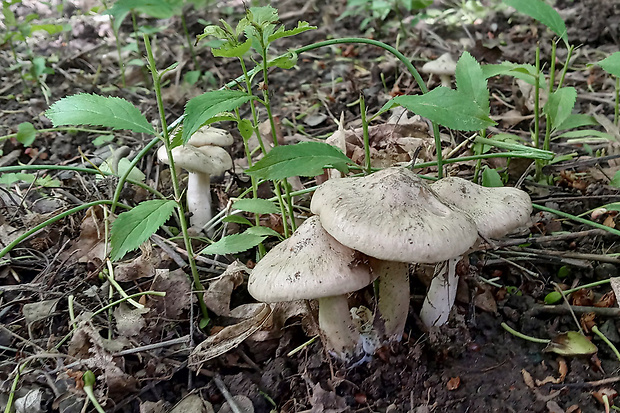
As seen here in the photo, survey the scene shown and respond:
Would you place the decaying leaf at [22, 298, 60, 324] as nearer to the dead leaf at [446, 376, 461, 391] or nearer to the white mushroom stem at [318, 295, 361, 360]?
the white mushroom stem at [318, 295, 361, 360]

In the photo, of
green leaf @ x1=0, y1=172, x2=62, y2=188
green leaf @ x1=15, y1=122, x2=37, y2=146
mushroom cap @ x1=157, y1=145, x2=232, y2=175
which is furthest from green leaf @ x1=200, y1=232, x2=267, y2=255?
green leaf @ x1=15, y1=122, x2=37, y2=146

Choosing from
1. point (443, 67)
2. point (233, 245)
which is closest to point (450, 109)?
point (233, 245)

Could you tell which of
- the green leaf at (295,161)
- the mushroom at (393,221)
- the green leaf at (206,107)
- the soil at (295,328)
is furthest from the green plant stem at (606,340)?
the green leaf at (206,107)

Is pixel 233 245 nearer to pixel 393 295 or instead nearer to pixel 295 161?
pixel 295 161

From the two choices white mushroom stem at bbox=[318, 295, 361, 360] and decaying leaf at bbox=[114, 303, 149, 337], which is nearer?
white mushroom stem at bbox=[318, 295, 361, 360]

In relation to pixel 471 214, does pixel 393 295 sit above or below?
below

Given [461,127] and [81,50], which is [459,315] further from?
[81,50]

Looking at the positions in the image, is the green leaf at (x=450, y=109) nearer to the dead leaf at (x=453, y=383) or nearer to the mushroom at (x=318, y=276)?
the mushroom at (x=318, y=276)
